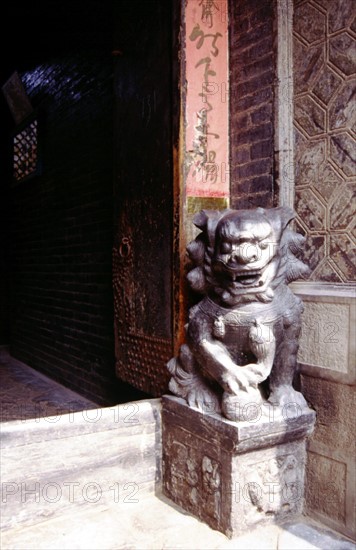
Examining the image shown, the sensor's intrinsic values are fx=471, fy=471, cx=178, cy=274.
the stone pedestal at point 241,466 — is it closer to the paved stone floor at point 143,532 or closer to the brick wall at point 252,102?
the paved stone floor at point 143,532

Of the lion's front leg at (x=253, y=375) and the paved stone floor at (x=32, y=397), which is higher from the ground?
the lion's front leg at (x=253, y=375)

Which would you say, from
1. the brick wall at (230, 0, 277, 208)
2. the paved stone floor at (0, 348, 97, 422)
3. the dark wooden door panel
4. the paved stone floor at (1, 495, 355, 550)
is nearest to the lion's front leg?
the paved stone floor at (1, 495, 355, 550)

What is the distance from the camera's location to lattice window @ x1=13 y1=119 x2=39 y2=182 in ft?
20.6

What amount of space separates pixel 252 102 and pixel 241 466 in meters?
1.98

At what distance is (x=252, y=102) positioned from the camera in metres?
2.76

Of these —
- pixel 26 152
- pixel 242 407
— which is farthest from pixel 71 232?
pixel 242 407

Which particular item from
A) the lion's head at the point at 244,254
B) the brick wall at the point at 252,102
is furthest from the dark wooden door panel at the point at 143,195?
the lion's head at the point at 244,254

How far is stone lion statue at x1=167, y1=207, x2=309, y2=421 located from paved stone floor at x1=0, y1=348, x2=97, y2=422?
7.81ft

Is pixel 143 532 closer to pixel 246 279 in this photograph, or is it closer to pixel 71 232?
pixel 246 279

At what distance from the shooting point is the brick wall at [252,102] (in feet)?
8.68

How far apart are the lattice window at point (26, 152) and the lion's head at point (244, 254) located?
14.5ft

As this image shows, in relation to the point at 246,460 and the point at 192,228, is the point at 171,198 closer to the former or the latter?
the point at 192,228

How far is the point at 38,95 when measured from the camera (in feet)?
19.9

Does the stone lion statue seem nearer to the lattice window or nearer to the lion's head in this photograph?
the lion's head
